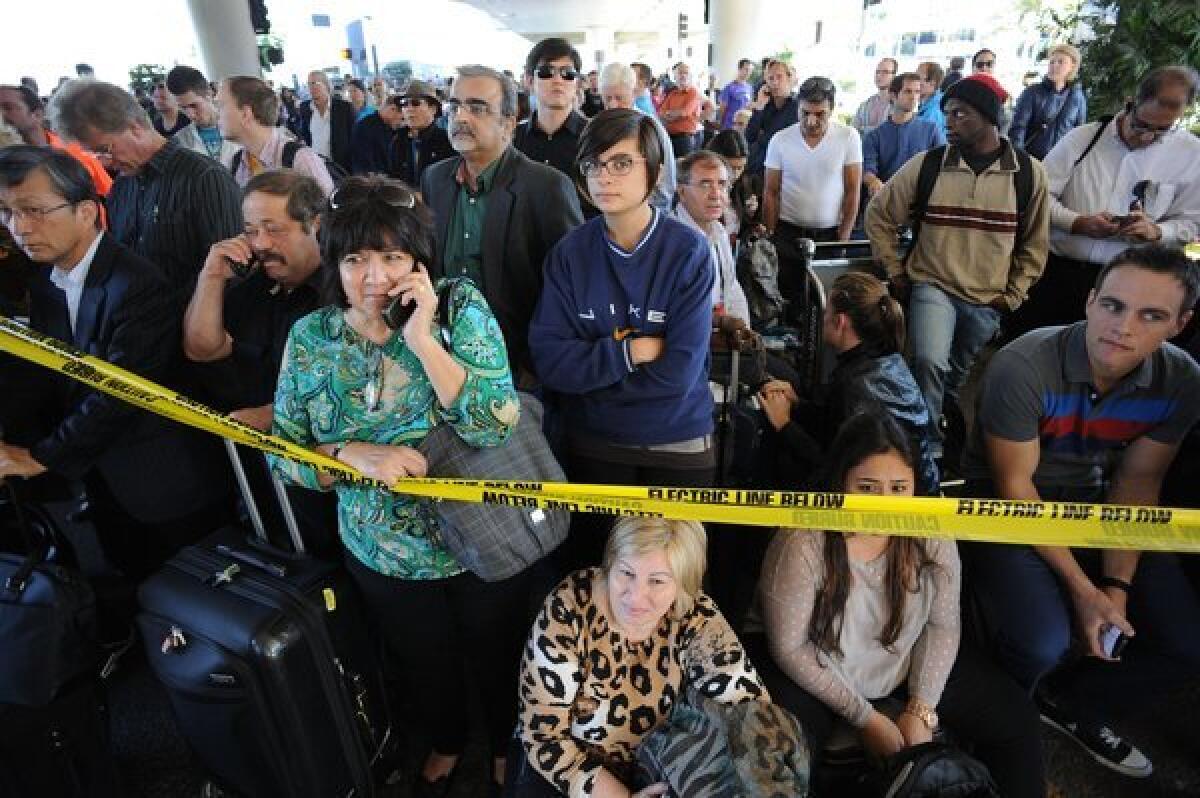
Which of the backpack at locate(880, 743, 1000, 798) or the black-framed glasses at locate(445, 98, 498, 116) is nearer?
the backpack at locate(880, 743, 1000, 798)

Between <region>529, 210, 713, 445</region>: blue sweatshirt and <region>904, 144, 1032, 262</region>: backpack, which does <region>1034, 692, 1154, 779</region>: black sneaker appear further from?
<region>904, 144, 1032, 262</region>: backpack

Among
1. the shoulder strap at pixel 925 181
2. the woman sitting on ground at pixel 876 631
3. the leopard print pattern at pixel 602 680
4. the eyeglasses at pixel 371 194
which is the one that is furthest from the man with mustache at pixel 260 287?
the shoulder strap at pixel 925 181

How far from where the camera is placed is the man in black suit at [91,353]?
6.64 ft

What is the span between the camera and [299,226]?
82.4 inches

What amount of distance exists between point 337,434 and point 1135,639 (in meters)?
2.61

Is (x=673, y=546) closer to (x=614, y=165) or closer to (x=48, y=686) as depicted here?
(x=614, y=165)

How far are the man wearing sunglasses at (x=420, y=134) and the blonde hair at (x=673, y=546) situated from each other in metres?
4.74

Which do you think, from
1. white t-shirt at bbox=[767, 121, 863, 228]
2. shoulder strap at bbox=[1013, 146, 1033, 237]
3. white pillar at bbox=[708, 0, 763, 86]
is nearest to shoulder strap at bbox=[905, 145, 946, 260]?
shoulder strap at bbox=[1013, 146, 1033, 237]

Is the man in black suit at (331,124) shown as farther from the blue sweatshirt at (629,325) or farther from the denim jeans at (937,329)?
the blue sweatshirt at (629,325)

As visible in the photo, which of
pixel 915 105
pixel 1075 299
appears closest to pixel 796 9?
pixel 915 105

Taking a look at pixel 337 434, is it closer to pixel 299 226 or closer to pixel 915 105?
pixel 299 226

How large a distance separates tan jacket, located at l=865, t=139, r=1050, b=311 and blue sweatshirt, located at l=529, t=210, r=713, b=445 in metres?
1.93

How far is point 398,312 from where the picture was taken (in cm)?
155

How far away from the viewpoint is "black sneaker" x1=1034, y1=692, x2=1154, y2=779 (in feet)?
7.50
